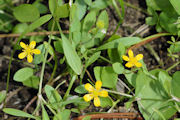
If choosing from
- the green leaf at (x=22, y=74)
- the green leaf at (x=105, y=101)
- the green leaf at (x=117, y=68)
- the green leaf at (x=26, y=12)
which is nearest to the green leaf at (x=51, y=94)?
the green leaf at (x=22, y=74)

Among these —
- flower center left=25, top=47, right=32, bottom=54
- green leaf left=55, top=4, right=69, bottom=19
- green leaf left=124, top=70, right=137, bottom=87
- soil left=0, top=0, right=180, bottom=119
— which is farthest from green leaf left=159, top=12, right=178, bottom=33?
flower center left=25, top=47, right=32, bottom=54

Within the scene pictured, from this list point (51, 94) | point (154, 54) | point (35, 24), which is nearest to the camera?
point (35, 24)

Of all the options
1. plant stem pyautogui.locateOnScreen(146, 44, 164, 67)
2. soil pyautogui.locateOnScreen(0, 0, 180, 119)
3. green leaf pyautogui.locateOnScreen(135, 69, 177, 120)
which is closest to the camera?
green leaf pyautogui.locateOnScreen(135, 69, 177, 120)

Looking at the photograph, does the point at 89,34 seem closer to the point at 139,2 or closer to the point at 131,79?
the point at 131,79

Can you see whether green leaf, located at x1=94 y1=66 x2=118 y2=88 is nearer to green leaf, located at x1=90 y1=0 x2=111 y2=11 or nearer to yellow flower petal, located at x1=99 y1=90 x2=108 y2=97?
yellow flower petal, located at x1=99 y1=90 x2=108 y2=97

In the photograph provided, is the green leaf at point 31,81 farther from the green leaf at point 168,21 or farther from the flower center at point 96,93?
the green leaf at point 168,21

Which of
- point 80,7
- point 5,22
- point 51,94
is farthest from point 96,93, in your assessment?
point 5,22

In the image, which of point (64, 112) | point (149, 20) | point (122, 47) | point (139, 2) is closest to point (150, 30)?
point (149, 20)

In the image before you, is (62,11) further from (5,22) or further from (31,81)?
(5,22)
